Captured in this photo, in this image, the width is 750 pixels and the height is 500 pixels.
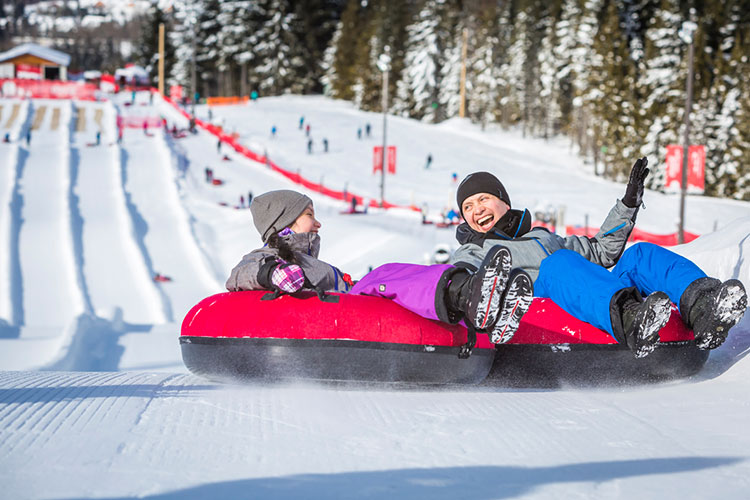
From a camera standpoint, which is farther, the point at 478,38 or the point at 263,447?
the point at 478,38

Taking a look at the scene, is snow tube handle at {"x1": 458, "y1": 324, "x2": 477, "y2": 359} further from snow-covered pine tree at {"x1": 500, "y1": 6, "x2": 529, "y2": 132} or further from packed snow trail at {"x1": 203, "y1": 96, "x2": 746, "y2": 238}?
snow-covered pine tree at {"x1": 500, "y1": 6, "x2": 529, "y2": 132}

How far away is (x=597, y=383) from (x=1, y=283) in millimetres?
16152

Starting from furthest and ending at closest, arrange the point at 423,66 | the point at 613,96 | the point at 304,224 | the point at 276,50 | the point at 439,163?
the point at 276,50
the point at 423,66
the point at 613,96
the point at 439,163
the point at 304,224

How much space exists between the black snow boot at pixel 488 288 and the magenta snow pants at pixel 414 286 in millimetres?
228

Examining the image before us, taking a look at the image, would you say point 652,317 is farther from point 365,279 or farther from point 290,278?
point 290,278

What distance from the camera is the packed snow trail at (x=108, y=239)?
1688cm

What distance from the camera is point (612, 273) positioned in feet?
13.9

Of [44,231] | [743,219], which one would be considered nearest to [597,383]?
[743,219]

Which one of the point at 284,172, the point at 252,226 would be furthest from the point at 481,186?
the point at 284,172

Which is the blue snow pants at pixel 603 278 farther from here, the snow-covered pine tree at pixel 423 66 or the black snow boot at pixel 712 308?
the snow-covered pine tree at pixel 423 66

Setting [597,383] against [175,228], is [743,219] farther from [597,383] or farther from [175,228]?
[175,228]

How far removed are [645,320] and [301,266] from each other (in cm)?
170

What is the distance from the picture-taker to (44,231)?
22.8 m

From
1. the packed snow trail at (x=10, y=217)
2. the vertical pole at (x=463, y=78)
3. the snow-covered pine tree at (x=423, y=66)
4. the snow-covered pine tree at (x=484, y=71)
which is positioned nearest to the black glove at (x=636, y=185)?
the packed snow trail at (x=10, y=217)
